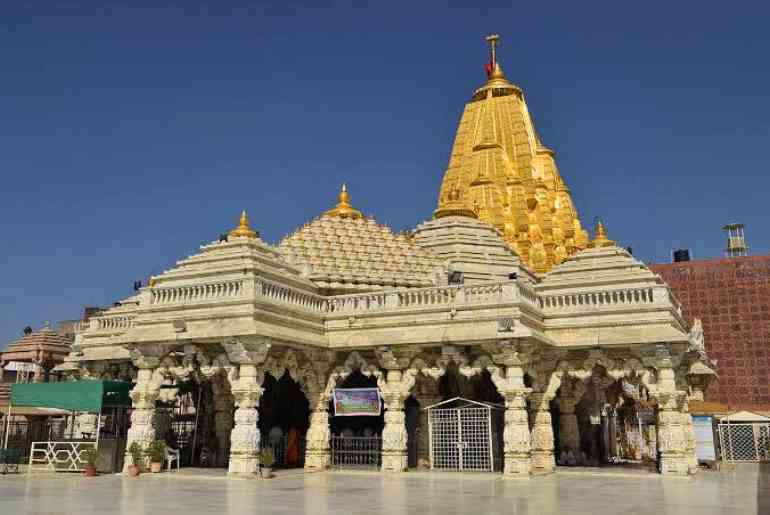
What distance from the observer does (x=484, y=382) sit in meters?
28.2

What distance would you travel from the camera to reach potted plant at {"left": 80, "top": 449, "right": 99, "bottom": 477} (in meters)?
22.6

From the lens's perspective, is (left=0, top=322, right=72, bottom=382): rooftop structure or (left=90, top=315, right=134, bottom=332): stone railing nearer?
(left=90, top=315, right=134, bottom=332): stone railing

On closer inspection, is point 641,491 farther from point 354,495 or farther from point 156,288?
point 156,288

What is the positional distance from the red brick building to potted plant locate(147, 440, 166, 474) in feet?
124

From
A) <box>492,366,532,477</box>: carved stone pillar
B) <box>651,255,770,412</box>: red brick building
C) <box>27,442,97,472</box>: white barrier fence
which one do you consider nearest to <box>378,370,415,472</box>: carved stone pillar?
<box>492,366,532,477</box>: carved stone pillar

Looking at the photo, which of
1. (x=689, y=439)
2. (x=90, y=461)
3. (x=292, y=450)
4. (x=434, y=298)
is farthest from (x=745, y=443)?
(x=90, y=461)

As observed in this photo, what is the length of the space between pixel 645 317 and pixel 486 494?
30.3 feet

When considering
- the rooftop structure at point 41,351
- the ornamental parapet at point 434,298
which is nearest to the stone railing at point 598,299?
the ornamental parapet at point 434,298

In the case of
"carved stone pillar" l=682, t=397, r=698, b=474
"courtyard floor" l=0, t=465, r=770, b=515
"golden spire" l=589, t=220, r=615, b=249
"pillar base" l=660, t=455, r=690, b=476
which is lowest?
"courtyard floor" l=0, t=465, r=770, b=515

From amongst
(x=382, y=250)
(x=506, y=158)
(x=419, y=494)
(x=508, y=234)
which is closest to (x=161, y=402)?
(x=382, y=250)

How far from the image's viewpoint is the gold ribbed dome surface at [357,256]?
1199 inches

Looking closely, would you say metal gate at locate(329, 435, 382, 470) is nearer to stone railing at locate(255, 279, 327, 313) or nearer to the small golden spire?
stone railing at locate(255, 279, 327, 313)

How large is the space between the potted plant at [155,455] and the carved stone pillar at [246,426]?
9.52ft

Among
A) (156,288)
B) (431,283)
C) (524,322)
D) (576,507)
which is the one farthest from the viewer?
(431,283)
